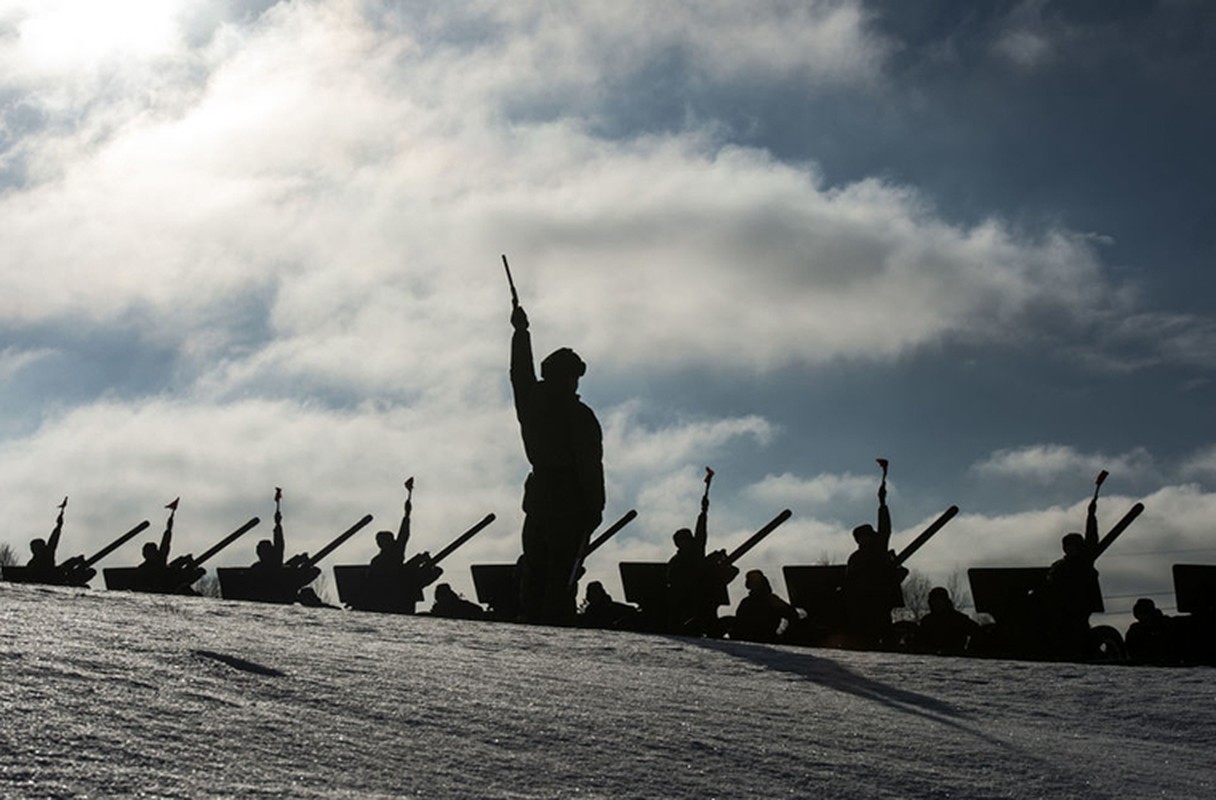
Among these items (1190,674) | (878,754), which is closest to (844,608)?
(1190,674)

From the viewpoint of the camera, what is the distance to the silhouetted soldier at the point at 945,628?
46.5ft

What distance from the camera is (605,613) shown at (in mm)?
17219

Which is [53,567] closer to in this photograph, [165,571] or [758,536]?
[165,571]

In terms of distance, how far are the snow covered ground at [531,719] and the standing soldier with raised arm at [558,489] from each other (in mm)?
4862

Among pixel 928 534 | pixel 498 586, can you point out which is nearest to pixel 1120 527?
pixel 928 534

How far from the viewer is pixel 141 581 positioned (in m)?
25.6

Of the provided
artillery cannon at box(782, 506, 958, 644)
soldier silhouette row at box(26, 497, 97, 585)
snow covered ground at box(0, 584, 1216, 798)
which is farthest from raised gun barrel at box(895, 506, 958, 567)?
soldier silhouette row at box(26, 497, 97, 585)

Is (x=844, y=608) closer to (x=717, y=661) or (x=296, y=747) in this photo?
(x=717, y=661)

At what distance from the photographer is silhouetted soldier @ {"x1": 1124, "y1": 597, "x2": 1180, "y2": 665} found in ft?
45.2

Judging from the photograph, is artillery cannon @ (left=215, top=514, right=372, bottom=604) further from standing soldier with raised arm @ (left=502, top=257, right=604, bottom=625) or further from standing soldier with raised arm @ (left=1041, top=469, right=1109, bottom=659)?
standing soldier with raised arm @ (left=1041, top=469, right=1109, bottom=659)

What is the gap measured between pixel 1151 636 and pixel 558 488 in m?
5.71

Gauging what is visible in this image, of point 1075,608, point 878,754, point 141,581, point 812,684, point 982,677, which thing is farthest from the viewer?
point 141,581

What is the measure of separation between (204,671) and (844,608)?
9.16 meters

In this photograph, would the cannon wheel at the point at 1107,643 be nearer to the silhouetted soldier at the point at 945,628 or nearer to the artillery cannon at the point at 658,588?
the silhouetted soldier at the point at 945,628
